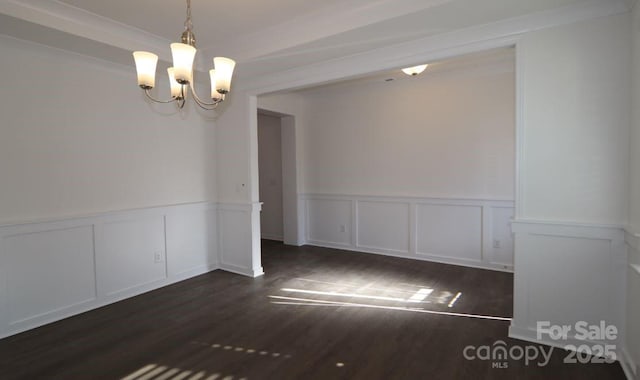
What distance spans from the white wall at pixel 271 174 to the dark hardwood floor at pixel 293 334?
8.35 ft

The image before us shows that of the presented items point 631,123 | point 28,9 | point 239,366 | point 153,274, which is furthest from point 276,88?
point 631,123

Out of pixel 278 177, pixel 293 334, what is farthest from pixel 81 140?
pixel 278 177

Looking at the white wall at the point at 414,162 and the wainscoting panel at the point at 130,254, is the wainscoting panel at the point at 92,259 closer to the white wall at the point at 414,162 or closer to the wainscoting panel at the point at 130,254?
the wainscoting panel at the point at 130,254

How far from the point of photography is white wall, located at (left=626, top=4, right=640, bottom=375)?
2.12m

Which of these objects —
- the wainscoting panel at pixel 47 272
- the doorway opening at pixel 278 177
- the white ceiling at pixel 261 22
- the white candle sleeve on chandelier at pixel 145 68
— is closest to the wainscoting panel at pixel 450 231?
the doorway opening at pixel 278 177

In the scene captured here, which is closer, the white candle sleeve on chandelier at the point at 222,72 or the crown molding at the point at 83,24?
the white candle sleeve on chandelier at the point at 222,72

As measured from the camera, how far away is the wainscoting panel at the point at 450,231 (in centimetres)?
467

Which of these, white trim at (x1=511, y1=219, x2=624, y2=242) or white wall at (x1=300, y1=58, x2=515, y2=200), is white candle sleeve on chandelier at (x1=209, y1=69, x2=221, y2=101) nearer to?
white trim at (x1=511, y1=219, x2=624, y2=242)

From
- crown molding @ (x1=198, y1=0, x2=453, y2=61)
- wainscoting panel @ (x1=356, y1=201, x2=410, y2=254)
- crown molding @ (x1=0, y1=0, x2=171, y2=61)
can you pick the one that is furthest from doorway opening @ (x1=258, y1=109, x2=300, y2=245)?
crown molding @ (x1=0, y1=0, x2=171, y2=61)

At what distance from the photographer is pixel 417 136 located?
16.5ft

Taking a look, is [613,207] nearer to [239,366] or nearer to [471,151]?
[471,151]

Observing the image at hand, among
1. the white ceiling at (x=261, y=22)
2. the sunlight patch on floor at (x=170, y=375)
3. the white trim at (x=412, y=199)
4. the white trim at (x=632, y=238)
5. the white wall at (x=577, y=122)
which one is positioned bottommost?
the sunlight patch on floor at (x=170, y=375)

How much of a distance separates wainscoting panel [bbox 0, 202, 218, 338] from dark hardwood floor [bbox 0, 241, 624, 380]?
0.17 metres

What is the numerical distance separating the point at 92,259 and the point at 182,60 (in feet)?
8.11
